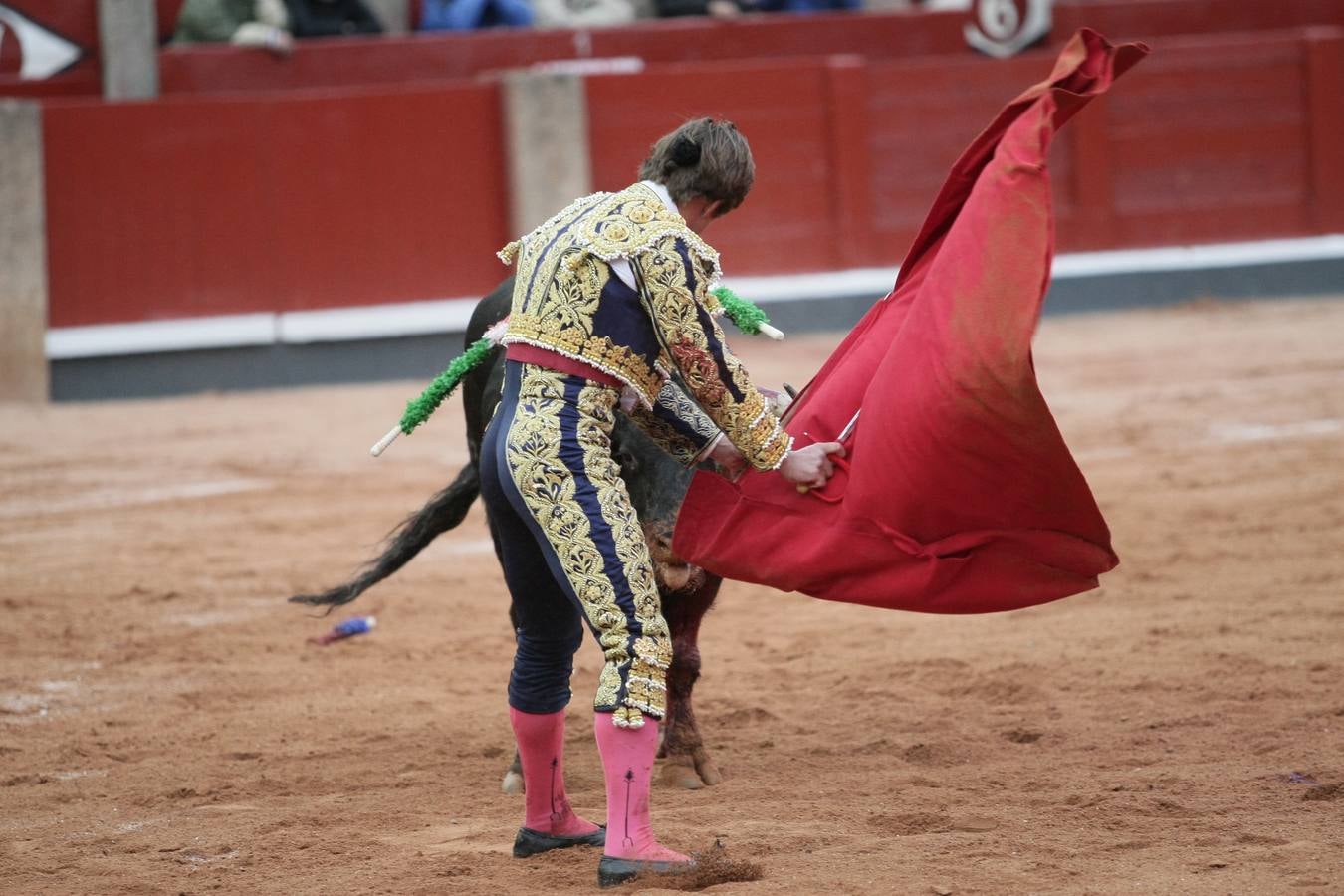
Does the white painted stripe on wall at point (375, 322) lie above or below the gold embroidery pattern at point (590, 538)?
below

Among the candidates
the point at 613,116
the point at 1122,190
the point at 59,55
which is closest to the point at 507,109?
the point at 613,116

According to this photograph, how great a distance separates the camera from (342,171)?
9453mm

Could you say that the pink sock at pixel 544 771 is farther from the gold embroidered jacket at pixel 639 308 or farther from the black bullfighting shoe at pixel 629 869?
the gold embroidered jacket at pixel 639 308

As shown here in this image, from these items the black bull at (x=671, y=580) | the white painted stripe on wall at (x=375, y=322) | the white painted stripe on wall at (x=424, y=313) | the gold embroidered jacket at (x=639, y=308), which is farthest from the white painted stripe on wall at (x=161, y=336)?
the gold embroidered jacket at (x=639, y=308)

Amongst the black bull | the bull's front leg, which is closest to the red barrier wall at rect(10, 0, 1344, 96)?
the black bull

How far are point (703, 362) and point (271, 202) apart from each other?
7237 mm

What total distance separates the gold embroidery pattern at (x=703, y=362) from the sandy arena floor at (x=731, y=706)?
729mm

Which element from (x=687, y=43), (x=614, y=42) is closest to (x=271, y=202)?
(x=614, y=42)

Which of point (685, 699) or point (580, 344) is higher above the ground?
point (580, 344)

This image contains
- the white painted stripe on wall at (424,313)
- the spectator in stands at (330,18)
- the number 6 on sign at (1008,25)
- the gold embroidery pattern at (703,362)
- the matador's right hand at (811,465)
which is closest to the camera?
the gold embroidery pattern at (703,362)

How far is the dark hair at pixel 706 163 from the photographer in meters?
2.63

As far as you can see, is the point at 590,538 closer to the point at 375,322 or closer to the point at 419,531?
the point at 419,531

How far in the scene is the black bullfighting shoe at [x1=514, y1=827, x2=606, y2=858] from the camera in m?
2.94

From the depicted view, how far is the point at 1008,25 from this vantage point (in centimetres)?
1084
